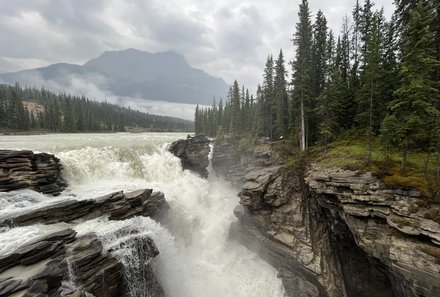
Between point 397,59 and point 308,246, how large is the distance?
2653 centimetres

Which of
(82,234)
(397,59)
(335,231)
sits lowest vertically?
(335,231)

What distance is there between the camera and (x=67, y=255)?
14.4 metres

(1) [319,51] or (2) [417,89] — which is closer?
(2) [417,89]

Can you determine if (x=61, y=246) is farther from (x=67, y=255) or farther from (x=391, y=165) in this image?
(x=391, y=165)

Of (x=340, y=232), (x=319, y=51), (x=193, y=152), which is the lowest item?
(x=340, y=232)

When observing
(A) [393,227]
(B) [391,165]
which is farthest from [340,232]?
(B) [391,165]

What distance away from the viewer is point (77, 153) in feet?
102

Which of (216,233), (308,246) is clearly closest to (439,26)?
(308,246)

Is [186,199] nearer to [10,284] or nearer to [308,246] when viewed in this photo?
[308,246]

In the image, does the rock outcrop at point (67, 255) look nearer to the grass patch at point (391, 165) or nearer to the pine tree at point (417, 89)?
the grass patch at point (391, 165)

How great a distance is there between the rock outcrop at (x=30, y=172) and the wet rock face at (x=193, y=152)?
20.6 m

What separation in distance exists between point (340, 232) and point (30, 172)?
1237 inches

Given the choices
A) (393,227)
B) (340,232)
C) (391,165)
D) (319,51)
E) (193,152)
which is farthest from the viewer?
(193,152)

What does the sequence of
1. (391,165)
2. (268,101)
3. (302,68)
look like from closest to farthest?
(391,165) → (302,68) → (268,101)
